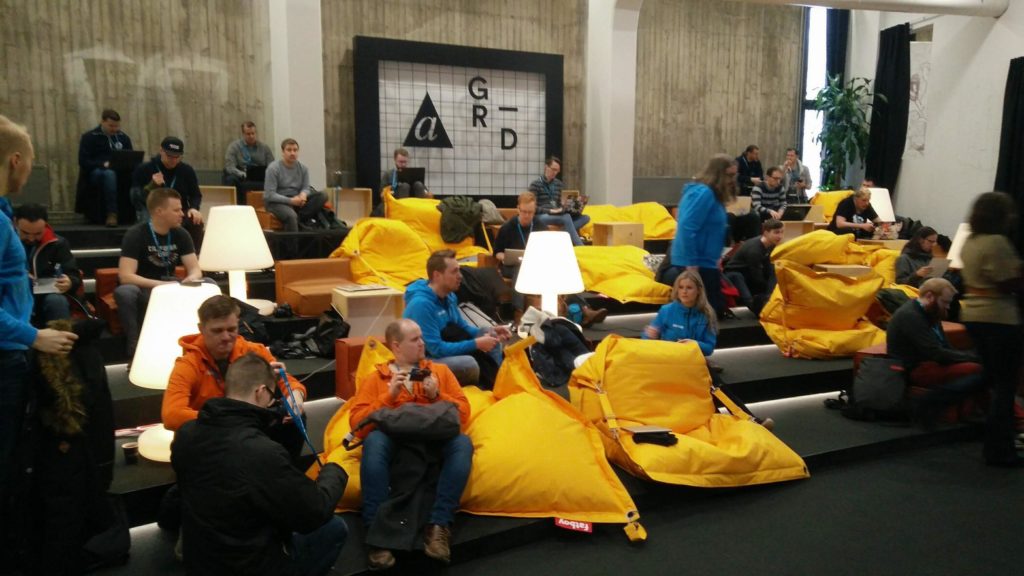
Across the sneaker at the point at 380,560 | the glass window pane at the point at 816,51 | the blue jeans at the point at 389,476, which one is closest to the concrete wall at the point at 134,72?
the blue jeans at the point at 389,476

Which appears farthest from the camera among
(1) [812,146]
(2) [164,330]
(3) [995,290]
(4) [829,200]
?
(1) [812,146]

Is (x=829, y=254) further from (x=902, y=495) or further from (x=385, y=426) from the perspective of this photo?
(x=385, y=426)

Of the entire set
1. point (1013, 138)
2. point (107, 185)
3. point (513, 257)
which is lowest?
point (513, 257)

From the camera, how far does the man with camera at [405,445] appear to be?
114 inches

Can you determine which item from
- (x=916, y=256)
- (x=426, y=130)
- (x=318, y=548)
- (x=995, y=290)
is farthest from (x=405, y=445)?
(x=426, y=130)

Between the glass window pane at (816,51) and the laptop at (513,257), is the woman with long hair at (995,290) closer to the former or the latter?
the laptop at (513,257)

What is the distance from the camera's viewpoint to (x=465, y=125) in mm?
9203

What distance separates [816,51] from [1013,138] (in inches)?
149

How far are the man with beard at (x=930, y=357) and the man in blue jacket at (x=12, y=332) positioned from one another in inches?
170

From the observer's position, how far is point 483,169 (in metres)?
9.39

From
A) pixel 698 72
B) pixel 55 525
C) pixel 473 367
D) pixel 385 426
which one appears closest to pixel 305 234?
pixel 473 367

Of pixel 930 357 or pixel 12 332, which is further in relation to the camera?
pixel 930 357

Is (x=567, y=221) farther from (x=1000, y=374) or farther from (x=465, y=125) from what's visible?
(x=1000, y=374)

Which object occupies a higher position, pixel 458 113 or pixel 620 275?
pixel 458 113
